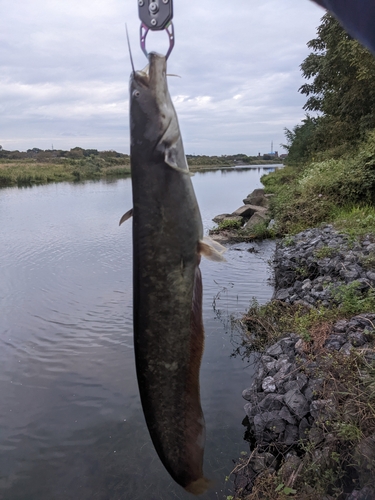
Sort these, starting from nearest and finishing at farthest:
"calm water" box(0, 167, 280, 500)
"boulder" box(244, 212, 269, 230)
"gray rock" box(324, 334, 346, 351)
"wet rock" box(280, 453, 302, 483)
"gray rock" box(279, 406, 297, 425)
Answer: "wet rock" box(280, 453, 302, 483), "gray rock" box(279, 406, 297, 425), "gray rock" box(324, 334, 346, 351), "calm water" box(0, 167, 280, 500), "boulder" box(244, 212, 269, 230)

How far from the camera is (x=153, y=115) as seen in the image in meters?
1.59

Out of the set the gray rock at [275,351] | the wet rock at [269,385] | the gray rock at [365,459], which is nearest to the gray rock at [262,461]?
the wet rock at [269,385]

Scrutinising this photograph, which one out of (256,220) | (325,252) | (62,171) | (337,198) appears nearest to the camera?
(325,252)

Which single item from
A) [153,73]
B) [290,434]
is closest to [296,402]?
[290,434]

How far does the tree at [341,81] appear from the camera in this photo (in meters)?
17.7

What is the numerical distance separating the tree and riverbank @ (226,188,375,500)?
13918 millimetres

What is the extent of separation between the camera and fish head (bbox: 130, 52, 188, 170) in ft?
5.15

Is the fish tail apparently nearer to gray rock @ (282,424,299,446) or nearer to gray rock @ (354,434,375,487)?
gray rock @ (354,434,375,487)

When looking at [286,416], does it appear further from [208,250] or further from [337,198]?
[337,198]

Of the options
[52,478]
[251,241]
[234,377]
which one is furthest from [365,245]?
[251,241]

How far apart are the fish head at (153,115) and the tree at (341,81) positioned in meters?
17.7

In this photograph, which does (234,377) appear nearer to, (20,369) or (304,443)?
(304,443)

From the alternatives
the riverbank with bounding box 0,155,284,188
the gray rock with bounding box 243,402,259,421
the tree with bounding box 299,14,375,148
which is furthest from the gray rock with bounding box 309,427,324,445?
the riverbank with bounding box 0,155,284,188

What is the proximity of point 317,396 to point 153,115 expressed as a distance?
3466 millimetres
